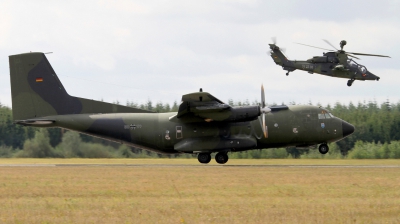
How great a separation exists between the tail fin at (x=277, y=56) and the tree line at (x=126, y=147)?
7.11 m

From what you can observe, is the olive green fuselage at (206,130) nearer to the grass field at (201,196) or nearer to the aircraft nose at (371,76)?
the grass field at (201,196)

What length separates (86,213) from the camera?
1592cm

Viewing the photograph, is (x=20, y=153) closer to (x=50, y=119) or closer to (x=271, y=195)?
(x=50, y=119)

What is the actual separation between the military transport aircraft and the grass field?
5534 mm

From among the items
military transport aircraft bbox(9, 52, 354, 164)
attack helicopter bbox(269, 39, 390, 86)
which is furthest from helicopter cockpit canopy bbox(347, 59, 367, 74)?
military transport aircraft bbox(9, 52, 354, 164)

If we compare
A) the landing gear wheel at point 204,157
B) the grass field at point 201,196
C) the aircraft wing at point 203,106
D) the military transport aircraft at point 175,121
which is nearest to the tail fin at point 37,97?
the military transport aircraft at point 175,121

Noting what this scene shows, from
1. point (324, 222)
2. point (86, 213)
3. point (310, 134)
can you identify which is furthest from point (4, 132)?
point (324, 222)

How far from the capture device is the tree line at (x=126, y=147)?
40719 millimetres

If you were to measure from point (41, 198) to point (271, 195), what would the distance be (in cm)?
719

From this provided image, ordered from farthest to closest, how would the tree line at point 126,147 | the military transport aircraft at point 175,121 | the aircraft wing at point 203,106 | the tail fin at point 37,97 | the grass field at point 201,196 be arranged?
the tree line at point 126,147 < the tail fin at point 37,97 < the military transport aircraft at point 175,121 < the aircraft wing at point 203,106 < the grass field at point 201,196

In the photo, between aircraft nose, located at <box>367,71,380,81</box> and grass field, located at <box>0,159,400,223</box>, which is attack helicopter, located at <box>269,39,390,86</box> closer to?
aircraft nose, located at <box>367,71,380,81</box>

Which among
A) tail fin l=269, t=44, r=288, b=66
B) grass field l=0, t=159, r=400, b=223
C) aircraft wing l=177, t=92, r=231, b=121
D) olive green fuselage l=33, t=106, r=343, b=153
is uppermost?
tail fin l=269, t=44, r=288, b=66

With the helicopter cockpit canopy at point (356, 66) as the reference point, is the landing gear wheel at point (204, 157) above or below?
below

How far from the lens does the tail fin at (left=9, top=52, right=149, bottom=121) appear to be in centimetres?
3588
